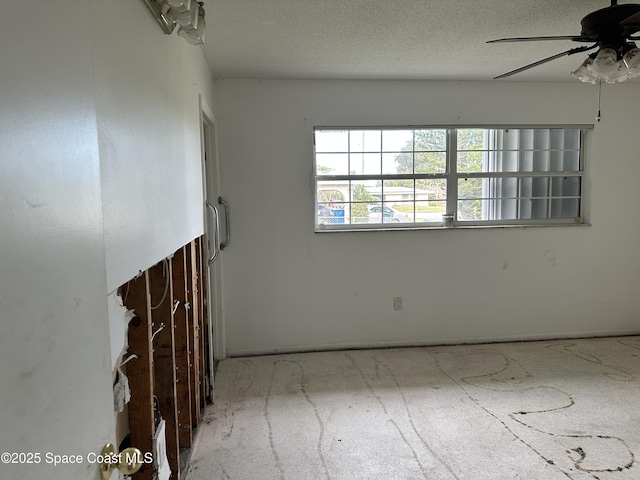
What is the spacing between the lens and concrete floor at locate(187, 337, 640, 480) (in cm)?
209

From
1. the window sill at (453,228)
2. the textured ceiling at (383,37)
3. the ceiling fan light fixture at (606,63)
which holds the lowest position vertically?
the window sill at (453,228)

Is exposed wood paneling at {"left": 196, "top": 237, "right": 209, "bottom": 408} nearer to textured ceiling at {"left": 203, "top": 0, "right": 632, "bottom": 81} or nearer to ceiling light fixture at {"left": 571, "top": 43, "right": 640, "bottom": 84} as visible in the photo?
textured ceiling at {"left": 203, "top": 0, "right": 632, "bottom": 81}

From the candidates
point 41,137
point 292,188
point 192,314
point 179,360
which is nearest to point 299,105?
point 292,188

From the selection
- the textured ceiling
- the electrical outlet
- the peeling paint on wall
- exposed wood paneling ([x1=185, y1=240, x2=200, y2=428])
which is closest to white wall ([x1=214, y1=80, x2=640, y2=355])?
the electrical outlet

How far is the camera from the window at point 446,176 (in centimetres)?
372

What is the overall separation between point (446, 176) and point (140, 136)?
297 centimetres

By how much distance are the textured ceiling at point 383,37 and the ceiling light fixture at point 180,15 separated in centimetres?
35

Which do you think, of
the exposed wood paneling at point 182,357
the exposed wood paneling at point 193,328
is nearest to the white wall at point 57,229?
the exposed wood paneling at point 182,357

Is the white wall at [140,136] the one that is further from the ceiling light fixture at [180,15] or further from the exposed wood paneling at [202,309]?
the exposed wood paneling at [202,309]

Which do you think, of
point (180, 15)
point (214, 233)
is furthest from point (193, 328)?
point (180, 15)

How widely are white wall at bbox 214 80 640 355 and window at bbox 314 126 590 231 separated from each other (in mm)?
138

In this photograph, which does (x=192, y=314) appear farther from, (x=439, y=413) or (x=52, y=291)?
(x=52, y=291)

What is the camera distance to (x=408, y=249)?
12.3 ft

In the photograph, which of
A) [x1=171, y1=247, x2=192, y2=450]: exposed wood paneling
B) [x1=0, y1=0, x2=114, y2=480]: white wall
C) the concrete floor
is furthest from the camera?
[x1=171, y1=247, x2=192, y2=450]: exposed wood paneling
